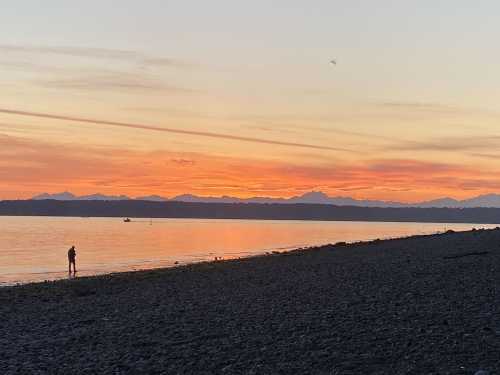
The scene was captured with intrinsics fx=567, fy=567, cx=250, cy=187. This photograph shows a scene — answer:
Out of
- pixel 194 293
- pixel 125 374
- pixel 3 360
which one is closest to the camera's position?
pixel 125 374

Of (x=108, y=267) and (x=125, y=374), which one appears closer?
(x=125, y=374)

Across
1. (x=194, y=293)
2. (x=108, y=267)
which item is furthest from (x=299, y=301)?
(x=108, y=267)

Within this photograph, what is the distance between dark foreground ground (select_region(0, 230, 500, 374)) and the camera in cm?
1113

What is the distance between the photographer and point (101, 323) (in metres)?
17.1

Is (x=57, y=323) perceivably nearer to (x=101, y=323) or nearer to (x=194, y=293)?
(x=101, y=323)

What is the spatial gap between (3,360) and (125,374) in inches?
138

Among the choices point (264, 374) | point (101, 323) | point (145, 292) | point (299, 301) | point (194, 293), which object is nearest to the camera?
point (264, 374)

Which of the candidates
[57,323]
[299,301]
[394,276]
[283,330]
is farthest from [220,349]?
[394,276]

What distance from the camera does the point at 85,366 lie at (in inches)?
476

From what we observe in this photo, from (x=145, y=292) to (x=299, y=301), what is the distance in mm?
8847

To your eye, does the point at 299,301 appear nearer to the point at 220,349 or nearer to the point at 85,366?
the point at 220,349

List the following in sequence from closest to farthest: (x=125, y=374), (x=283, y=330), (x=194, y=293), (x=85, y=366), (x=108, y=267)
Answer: (x=125, y=374), (x=85, y=366), (x=283, y=330), (x=194, y=293), (x=108, y=267)

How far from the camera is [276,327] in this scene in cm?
1441

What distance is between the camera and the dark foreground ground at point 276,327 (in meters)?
11.1
